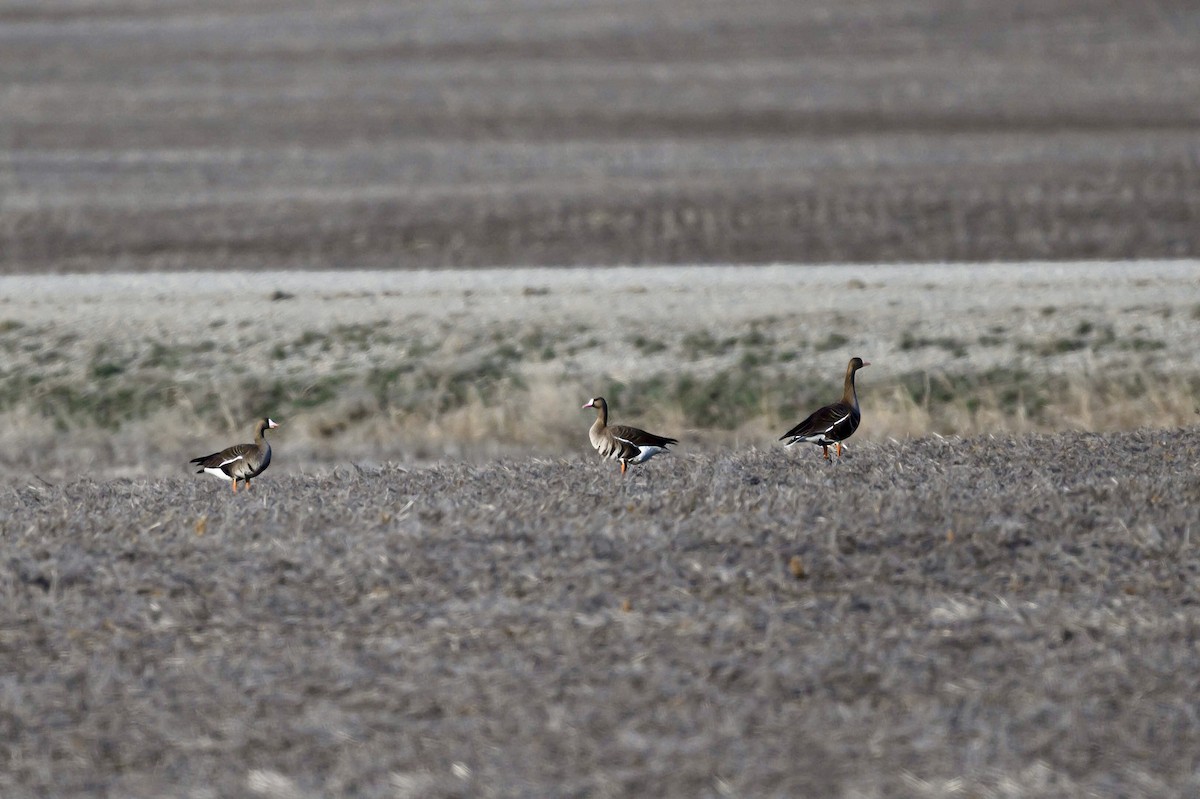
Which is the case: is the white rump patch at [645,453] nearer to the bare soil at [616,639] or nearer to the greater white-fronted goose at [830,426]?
the bare soil at [616,639]

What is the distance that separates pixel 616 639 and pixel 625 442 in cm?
227

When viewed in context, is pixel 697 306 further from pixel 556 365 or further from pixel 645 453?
pixel 645 453

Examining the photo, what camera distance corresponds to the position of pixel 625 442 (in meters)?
8.62

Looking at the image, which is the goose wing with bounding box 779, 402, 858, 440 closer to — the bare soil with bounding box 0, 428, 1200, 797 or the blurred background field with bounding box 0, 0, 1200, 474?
the bare soil with bounding box 0, 428, 1200, 797

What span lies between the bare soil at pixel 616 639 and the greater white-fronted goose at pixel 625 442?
Answer: 17cm

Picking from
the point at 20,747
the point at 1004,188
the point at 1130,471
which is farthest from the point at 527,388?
the point at 1004,188

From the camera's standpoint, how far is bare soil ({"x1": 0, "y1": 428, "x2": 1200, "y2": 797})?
555 cm

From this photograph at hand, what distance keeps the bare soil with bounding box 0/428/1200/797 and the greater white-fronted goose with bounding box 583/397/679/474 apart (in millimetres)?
173

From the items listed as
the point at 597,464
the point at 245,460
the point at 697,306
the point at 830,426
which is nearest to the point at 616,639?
the point at 830,426

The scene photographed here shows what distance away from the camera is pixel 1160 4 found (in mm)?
55000

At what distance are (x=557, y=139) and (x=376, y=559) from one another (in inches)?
1264

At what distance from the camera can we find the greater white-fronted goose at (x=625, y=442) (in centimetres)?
859

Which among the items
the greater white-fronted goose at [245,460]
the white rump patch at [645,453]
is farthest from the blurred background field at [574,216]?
the greater white-fronted goose at [245,460]

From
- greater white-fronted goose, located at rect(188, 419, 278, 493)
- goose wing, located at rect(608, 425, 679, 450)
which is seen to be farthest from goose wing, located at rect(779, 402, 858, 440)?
greater white-fronted goose, located at rect(188, 419, 278, 493)
